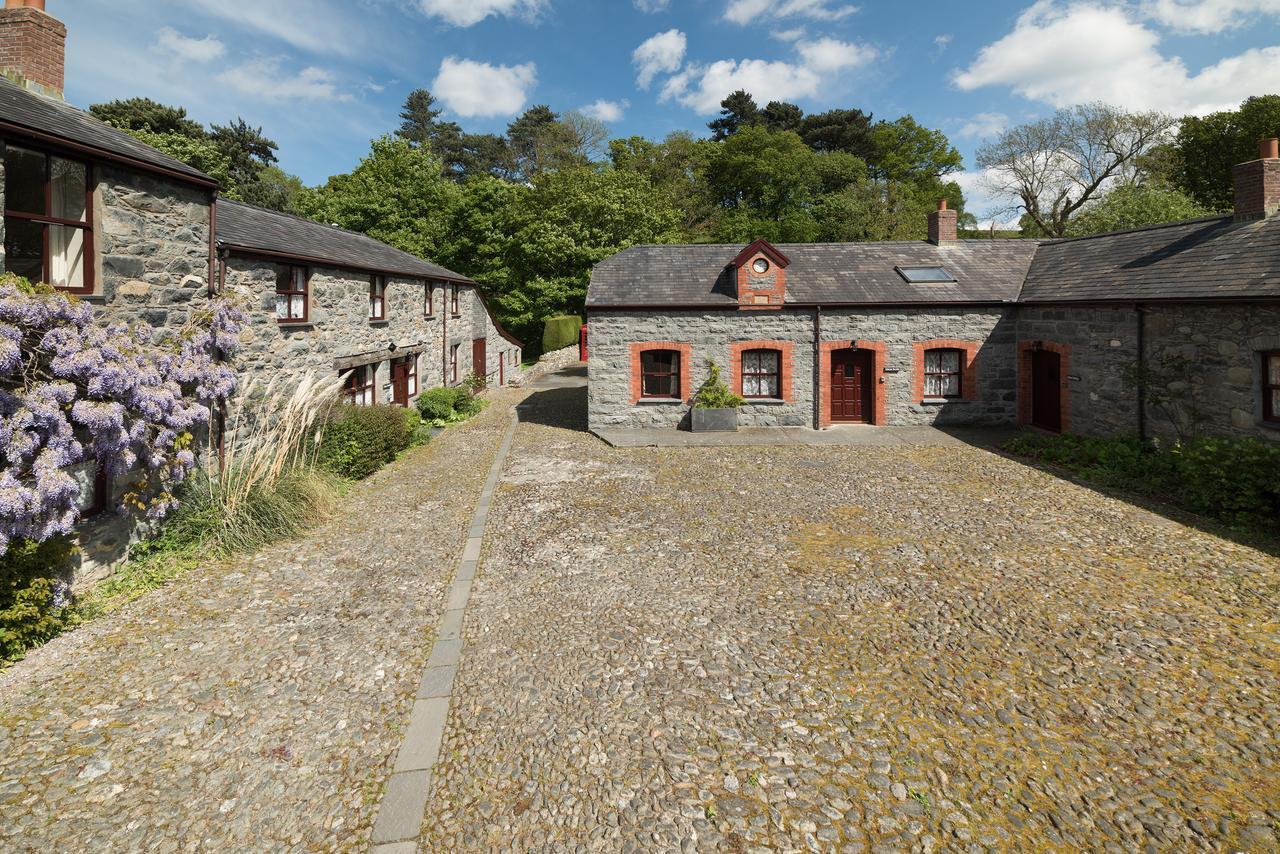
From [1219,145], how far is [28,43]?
162 feet

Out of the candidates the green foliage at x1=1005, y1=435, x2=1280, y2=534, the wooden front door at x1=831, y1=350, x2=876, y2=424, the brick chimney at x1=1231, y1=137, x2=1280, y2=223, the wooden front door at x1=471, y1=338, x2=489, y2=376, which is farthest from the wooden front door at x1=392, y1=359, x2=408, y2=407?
the brick chimney at x1=1231, y1=137, x2=1280, y2=223

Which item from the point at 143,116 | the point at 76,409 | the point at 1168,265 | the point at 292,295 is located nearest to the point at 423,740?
the point at 76,409

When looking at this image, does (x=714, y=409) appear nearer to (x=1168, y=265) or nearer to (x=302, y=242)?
(x=1168, y=265)

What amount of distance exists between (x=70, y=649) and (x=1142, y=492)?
1531cm

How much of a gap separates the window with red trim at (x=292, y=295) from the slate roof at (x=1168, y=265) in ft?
56.5

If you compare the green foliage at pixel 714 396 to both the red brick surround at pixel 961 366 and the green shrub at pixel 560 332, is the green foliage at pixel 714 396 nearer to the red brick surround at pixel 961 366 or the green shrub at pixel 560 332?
the red brick surround at pixel 961 366

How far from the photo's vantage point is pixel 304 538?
9.18 metres

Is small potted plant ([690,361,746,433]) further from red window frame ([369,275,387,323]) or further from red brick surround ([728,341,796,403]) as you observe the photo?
red window frame ([369,275,387,323])

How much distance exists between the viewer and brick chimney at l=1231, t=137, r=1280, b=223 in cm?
1188

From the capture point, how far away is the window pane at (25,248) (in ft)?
23.0

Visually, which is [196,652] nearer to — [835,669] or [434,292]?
[835,669]

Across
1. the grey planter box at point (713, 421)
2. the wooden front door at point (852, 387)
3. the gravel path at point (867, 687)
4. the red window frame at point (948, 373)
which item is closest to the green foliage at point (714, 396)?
the grey planter box at point (713, 421)

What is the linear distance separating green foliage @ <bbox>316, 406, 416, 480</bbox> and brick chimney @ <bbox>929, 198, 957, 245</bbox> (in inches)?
674

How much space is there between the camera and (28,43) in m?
8.03
